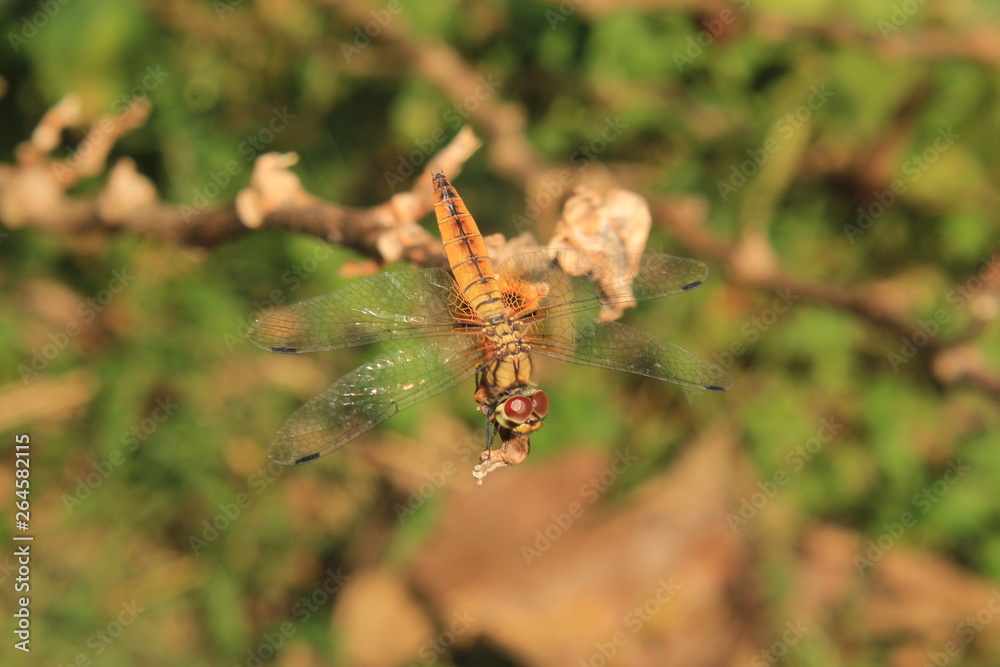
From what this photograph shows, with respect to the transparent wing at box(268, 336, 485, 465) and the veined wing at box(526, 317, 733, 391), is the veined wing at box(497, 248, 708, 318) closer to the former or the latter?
the veined wing at box(526, 317, 733, 391)

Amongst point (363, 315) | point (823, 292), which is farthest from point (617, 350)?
point (823, 292)

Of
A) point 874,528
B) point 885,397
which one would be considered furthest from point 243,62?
point 874,528

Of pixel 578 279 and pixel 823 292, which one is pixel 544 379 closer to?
pixel 823 292

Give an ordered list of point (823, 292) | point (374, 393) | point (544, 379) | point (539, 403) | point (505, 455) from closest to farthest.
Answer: point (505, 455) → point (539, 403) → point (374, 393) → point (823, 292) → point (544, 379)

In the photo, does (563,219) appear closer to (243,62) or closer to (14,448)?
(243,62)

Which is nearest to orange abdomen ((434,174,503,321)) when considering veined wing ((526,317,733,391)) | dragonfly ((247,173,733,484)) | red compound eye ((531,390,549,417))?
dragonfly ((247,173,733,484))
